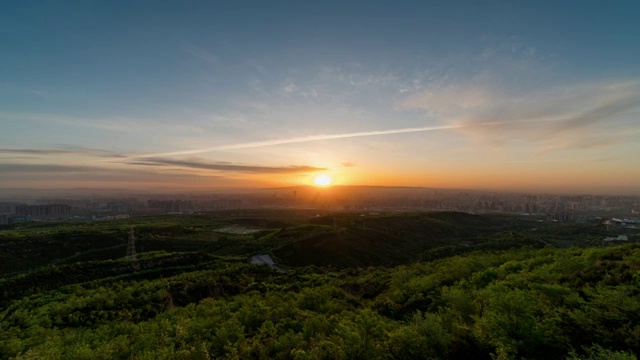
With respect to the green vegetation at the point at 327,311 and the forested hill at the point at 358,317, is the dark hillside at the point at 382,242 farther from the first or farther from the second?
the forested hill at the point at 358,317

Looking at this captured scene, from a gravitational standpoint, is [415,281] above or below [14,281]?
above

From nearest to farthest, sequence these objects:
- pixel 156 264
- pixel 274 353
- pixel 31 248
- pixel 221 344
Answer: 1. pixel 274 353
2. pixel 221 344
3. pixel 156 264
4. pixel 31 248

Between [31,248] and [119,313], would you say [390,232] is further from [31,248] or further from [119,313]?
[31,248]

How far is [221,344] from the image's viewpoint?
24.9m

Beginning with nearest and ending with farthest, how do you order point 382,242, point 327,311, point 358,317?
1. point 358,317
2. point 327,311
3. point 382,242

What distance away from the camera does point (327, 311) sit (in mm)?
35125

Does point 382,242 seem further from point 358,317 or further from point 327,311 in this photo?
point 358,317

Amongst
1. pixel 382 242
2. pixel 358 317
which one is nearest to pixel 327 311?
pixel 358 317

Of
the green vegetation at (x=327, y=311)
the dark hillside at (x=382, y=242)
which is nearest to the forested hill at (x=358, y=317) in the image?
the green vegetation at (x=327, y=311)

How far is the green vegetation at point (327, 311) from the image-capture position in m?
18.2

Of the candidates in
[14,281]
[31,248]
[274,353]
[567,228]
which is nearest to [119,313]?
[274,353]

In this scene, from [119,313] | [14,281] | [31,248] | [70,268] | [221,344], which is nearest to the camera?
[221,344]

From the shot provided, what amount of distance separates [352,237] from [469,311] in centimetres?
7693

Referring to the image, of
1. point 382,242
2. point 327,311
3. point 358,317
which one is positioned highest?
point 358,317
